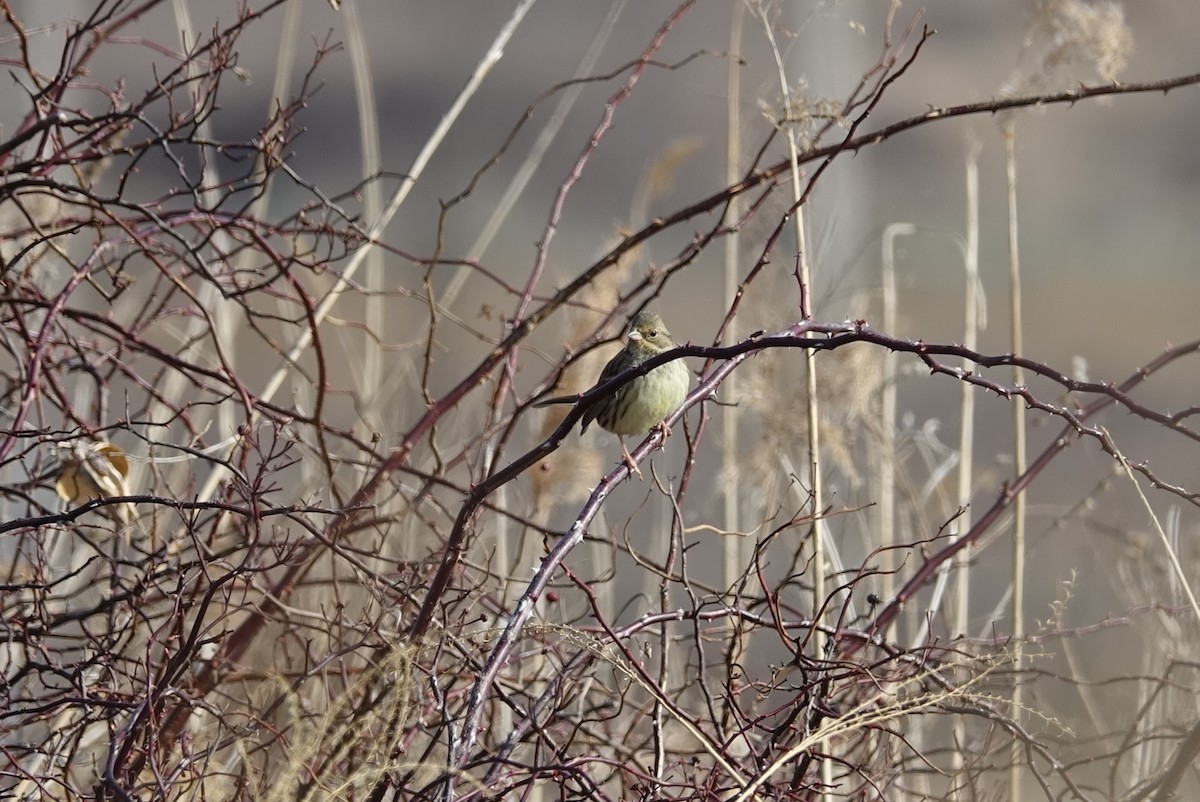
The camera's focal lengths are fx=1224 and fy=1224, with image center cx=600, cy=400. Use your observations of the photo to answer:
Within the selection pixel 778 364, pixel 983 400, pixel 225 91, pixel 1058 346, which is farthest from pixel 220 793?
pixel 1058 346

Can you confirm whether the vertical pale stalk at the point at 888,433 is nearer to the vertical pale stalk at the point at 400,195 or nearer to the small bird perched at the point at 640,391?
the small bird perched at the point at 640,391

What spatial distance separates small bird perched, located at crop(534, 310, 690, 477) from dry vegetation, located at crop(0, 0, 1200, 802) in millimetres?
114

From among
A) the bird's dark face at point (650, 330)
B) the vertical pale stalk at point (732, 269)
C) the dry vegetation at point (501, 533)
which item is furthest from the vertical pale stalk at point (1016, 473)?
the bird's dark face at point (650, 330)

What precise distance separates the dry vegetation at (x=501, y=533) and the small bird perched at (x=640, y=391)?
0.11m

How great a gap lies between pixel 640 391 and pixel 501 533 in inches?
24.2

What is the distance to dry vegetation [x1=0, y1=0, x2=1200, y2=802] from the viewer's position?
180 centimetres

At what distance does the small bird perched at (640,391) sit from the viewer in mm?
3342

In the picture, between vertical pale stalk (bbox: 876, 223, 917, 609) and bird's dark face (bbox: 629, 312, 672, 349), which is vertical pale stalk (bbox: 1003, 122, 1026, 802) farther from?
bird's dark face (bbox: 629, 312, 672, 349)

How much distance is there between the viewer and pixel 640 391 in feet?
11.0

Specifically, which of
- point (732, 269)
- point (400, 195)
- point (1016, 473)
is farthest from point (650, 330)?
point (1016, 473)

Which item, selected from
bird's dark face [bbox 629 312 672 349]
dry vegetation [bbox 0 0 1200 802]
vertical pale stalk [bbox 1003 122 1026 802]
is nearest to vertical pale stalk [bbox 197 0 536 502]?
dry vegetation [bbox 0 0 1200 802]

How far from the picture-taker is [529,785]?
1.47m

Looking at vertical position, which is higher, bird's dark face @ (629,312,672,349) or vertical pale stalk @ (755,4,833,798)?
bird's dark face @ (629,312,672,349)

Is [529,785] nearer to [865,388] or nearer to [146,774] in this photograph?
[146,774]
